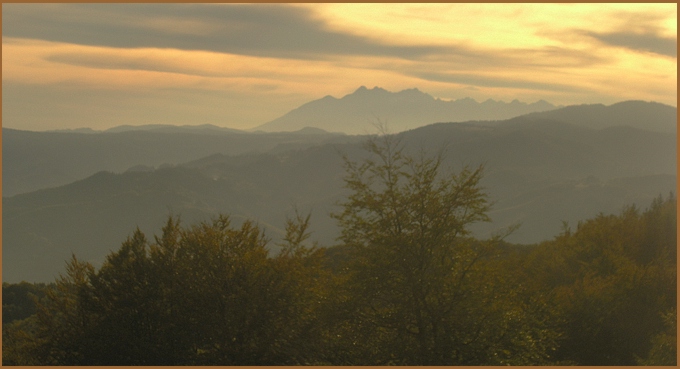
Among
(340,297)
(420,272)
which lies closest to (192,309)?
(340,297)

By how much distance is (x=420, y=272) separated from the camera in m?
21.4

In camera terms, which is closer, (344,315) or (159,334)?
(344,315)

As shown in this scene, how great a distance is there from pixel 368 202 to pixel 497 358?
23.7ft

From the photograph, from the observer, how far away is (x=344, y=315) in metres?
22.3

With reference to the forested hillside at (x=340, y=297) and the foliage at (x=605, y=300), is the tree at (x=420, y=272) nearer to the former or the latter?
the forested hillside at (x=340, y=297)

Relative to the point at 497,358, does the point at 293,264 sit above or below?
above

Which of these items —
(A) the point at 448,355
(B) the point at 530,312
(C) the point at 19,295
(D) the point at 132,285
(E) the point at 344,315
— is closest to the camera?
(A) the point at 448,355

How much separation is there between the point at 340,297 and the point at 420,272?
3.24m

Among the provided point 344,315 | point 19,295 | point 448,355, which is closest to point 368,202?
point 344,315

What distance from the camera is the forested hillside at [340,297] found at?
21.4m

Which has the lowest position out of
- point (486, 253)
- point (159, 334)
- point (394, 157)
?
point (159, 334)

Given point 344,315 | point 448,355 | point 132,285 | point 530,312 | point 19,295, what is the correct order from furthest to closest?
point 19,295, point 132,285, point 530,312, point 344,315, point 448,355

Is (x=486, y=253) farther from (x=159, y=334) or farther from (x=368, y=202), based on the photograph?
(x=159, y=334)

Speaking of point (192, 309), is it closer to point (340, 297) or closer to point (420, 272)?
point (340, 297)
